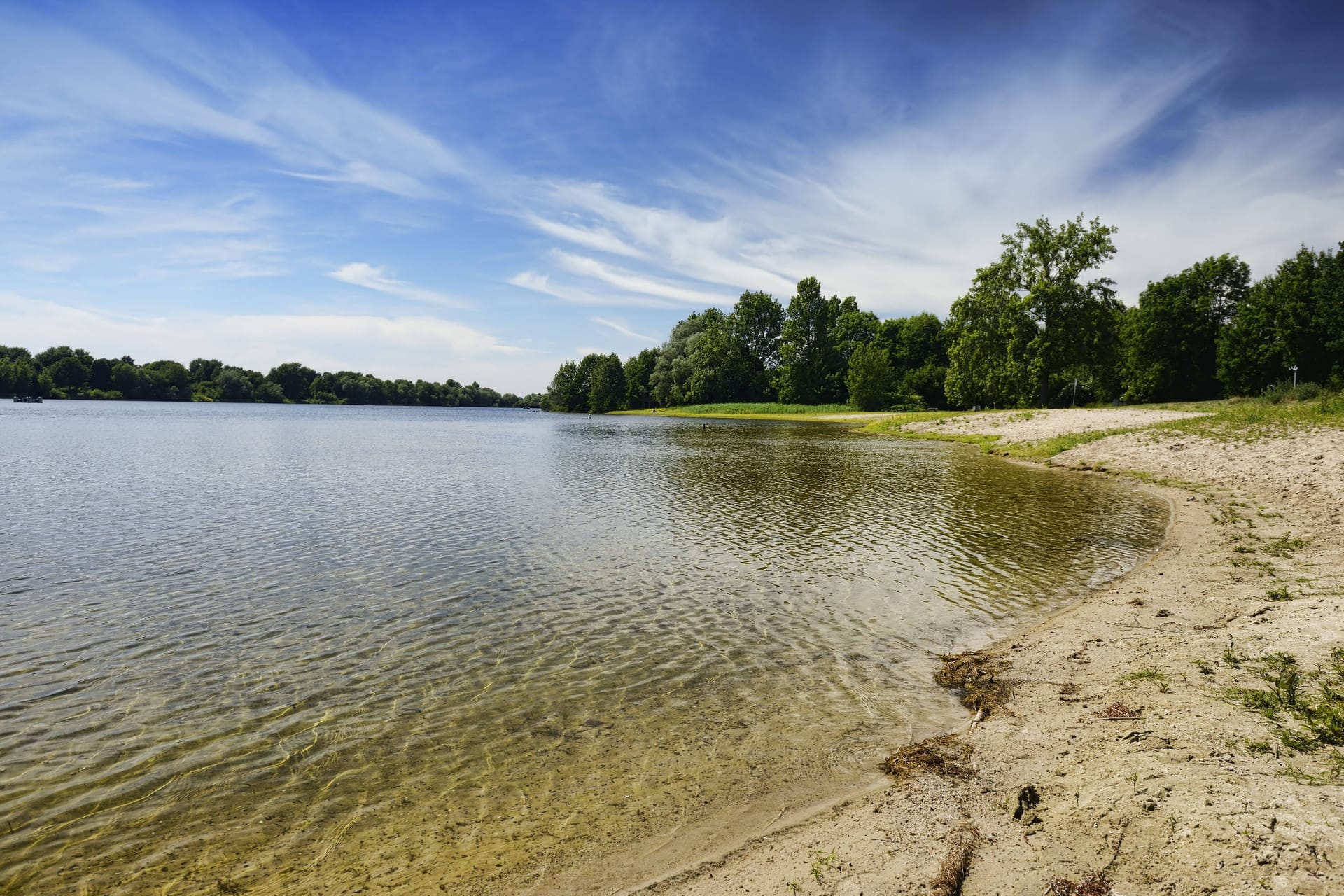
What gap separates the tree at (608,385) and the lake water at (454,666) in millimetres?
139489

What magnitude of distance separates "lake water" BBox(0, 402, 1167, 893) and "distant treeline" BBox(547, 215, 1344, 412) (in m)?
Answer: 52.9

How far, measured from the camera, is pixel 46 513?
20.3 metres

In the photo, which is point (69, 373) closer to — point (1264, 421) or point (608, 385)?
point (608, 385)

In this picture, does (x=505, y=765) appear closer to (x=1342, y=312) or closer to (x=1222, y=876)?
(x=1222, y=876)

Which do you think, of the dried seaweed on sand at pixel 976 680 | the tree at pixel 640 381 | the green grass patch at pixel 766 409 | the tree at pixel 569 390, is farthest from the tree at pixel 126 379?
the dried seaweed on sand at pixel 976 680

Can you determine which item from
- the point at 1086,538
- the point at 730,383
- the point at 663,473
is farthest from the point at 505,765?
the point at 730,383

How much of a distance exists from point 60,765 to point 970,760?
9786 millimetres

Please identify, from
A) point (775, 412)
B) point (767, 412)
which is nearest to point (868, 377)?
point (775, 412)

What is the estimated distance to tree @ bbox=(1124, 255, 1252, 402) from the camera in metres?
82.4

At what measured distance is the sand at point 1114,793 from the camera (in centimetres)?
474

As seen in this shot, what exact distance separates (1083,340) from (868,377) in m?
41.7

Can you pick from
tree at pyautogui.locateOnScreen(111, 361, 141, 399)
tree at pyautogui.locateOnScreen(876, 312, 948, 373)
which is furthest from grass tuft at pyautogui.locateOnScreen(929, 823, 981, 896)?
tree at pyautogui.locateOnScreen(111, 361, 141, 399)

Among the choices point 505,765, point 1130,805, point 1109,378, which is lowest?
point 505,765

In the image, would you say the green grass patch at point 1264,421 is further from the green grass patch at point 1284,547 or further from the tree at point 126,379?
the tree at point 126,379
